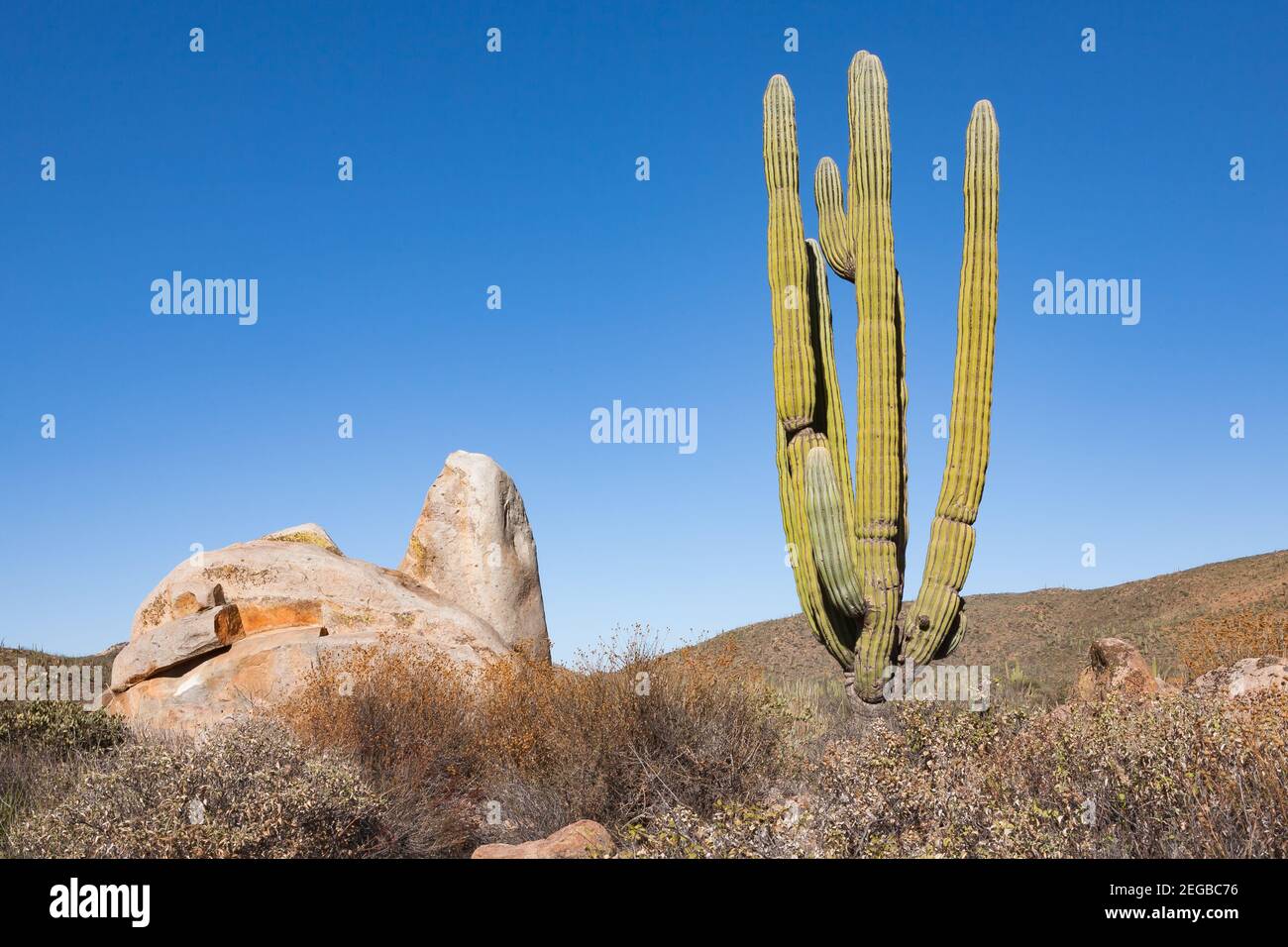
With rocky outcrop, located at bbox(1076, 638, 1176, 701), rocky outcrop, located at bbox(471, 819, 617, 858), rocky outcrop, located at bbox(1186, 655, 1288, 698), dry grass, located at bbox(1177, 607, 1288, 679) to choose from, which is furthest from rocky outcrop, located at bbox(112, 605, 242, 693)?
dry grass, located at bbox(1177, 607, 1288, 679)

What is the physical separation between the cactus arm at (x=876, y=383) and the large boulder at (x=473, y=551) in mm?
4355

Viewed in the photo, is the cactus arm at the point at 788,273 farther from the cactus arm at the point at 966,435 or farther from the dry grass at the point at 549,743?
the dry grass at the point at 549,743

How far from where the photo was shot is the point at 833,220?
10.6 meters

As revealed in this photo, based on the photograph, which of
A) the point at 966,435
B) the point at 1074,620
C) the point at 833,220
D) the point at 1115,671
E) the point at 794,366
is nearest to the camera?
the point at 966,435

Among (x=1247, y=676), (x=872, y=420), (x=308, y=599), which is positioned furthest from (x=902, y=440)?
(x=308, y=599)

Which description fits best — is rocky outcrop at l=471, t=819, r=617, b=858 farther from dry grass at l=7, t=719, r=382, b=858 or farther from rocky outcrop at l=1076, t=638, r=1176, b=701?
rocky outcrop at l=1076, t=638, r=1176, b=701

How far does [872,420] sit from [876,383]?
0.37m

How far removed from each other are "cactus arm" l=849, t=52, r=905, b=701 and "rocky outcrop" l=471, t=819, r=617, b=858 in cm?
474

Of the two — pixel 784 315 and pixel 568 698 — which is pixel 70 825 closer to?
pixel 568 698

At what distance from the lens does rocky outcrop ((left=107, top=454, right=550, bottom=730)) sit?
917 centimetres

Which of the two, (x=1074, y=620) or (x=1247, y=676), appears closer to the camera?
(x=1247, y=676)

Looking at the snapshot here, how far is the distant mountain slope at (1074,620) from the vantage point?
22594mm

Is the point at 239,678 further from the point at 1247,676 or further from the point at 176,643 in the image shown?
the point at 1247,676
